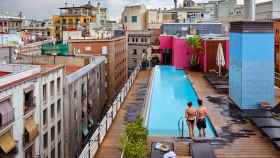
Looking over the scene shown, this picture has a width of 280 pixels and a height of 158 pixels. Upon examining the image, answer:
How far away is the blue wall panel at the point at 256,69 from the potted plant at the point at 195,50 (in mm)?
14561

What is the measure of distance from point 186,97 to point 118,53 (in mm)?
43131

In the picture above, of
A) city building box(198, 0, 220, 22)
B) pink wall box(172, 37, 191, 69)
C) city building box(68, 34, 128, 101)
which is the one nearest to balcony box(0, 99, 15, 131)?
pink wall box(172, 37, 191, 69)

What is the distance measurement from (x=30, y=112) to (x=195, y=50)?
15389 mm

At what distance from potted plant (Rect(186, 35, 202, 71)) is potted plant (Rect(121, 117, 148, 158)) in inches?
845

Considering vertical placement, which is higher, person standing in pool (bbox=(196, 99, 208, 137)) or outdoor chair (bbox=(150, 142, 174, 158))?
person standing in pool (bbox=(196, 99, 208, 137))

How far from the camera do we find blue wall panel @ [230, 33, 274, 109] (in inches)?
742

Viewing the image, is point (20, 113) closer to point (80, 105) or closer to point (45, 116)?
point (45, 116)

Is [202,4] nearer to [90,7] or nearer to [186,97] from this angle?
[90,7]

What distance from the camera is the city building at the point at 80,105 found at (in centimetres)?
3219

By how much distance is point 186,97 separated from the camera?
2303 centimetres

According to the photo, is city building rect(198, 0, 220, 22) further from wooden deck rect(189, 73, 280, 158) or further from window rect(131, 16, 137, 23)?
wooden deck rect(189, 73, 280, 158)

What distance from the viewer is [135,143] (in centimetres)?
1192

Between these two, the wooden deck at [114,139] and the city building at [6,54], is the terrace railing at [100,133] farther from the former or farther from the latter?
the city building at [6,54]

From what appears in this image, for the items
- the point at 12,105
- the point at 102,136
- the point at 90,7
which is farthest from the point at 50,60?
the point at 90,7
